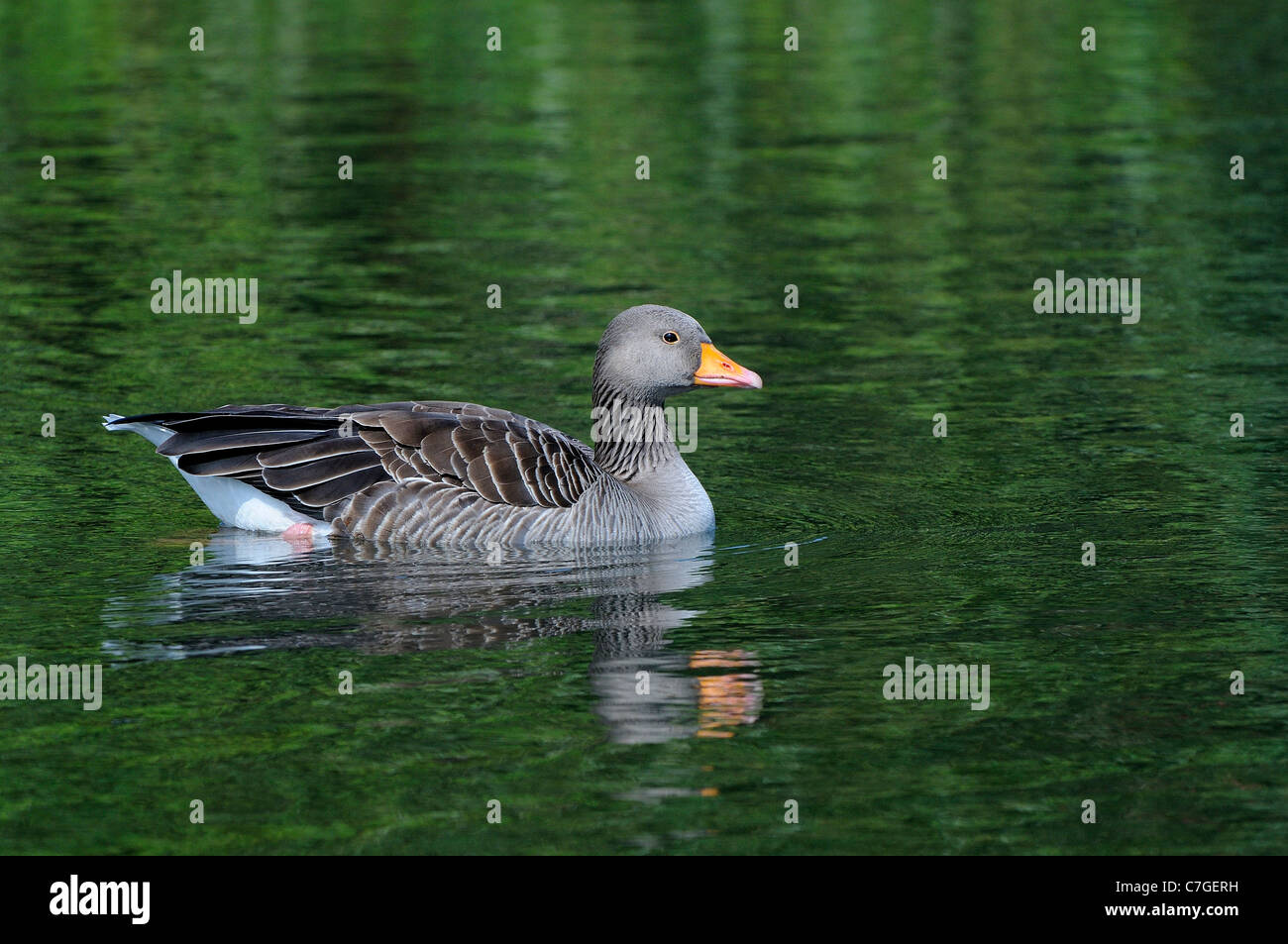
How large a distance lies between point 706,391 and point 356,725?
990 centimetres

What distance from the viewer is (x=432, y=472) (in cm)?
1357

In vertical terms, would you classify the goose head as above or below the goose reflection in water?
above

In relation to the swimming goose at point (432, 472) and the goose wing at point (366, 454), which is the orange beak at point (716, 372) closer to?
the swimming goose at point (432, 472)

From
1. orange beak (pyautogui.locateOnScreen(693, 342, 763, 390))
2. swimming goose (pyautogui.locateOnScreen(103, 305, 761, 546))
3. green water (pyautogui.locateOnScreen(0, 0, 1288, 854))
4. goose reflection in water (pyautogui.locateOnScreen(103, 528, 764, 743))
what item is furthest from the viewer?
orange beak (pyautogui.locateOnScreen(693, 342, 763, 390))

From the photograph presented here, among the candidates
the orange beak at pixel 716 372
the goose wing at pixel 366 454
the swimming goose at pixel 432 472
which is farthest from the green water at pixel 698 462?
the orange beak at pixel 716 372

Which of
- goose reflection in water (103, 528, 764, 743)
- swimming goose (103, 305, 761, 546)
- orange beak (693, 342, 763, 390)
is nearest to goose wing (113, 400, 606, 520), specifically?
swimming goose (103, 305, 761, 546)

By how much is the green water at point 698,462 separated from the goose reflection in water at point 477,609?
1.9 inches

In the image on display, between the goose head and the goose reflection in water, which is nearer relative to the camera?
the goose reflection in water

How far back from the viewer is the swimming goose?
1347cm

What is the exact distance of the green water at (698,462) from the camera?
9367 millimetres

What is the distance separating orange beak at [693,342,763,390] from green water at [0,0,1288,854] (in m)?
1.10

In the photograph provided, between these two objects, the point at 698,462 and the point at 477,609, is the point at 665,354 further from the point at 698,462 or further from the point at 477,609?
the point at 477,609

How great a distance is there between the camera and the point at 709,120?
34.8 m

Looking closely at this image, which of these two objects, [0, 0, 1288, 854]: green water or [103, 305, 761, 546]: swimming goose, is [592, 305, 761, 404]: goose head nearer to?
[103, 305, 761, 546]: swimming goose
